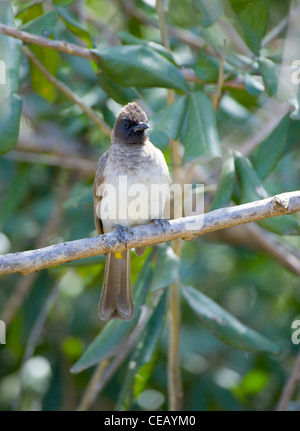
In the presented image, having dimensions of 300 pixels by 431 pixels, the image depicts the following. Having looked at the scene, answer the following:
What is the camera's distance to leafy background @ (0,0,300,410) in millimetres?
3062

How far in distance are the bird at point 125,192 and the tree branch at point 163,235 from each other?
0.56 metres

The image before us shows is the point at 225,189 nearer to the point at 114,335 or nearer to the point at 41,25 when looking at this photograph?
the point at 114,335

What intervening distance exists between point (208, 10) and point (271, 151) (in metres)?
0.79

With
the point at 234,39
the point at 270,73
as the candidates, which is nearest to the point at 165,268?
the point at 270,73

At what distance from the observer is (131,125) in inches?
135

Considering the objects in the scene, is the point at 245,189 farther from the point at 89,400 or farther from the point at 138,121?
the point at 89,400

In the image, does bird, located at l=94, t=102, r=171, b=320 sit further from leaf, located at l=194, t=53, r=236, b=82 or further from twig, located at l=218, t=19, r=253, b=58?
twig, located at l=218, t=19, r=253, b=58

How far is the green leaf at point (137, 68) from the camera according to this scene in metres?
3.05

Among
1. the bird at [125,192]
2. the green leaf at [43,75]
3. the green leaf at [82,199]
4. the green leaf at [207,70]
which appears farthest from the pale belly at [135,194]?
the green leaf at [43,75]

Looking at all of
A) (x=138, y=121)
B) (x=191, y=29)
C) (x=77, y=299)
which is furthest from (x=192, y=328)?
(x=191, y=29)

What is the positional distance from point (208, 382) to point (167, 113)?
2075mm

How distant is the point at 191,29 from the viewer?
464 centimetres

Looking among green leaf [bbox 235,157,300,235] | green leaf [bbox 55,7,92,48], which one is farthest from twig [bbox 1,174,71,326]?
green leaf [bbox 235,157,300,235]

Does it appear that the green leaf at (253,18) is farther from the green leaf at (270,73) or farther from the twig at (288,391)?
the twig at (288,391)
